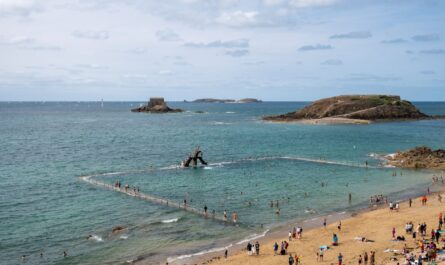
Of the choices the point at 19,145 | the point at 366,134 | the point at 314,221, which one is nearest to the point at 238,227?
the point at 314,221

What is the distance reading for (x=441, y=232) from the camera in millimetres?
36562

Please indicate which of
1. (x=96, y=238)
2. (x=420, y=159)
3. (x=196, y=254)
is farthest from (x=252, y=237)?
(x=420, y=159)

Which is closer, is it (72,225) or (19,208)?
(72,225)

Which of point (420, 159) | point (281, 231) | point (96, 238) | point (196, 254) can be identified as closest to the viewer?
point (196, 254)

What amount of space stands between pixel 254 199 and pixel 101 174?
82.3 ft

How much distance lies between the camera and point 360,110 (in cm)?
16262

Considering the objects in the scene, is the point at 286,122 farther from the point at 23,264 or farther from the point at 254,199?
the point at 23,264

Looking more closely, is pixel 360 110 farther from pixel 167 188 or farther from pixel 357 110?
pixel 167 188

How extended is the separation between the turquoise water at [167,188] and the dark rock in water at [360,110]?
53.1m

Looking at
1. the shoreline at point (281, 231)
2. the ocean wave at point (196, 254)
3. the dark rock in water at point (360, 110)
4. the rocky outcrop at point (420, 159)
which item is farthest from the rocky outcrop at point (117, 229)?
the dark rock in water at point (360, 110)

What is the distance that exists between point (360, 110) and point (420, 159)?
92969mm

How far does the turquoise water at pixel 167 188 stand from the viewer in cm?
3778

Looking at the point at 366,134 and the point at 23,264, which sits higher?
the point at 366,134

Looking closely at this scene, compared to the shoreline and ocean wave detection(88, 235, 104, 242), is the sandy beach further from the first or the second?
ocean wave detection(88, 235, 104, 242)
